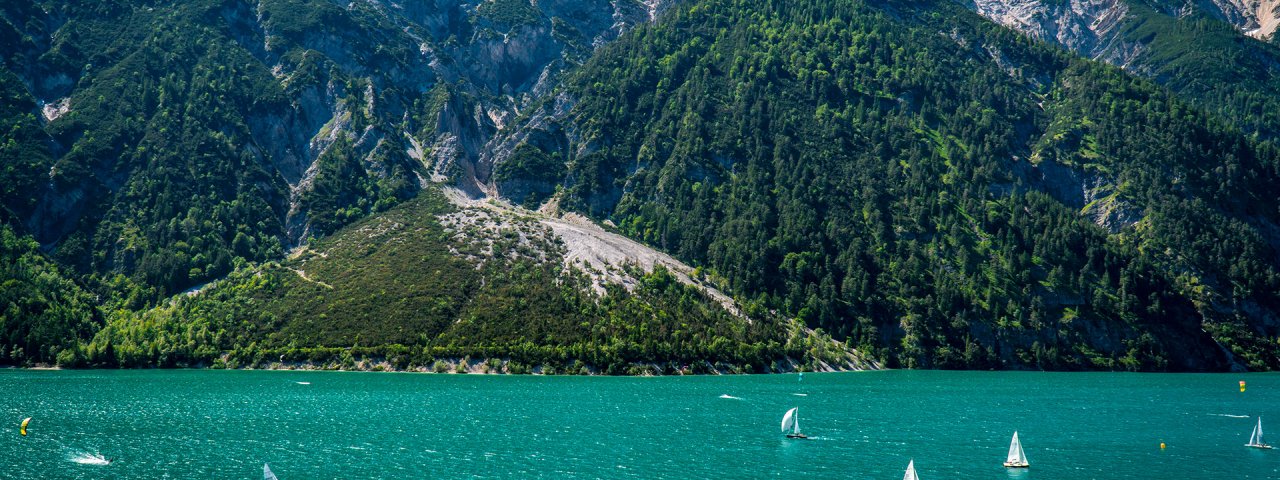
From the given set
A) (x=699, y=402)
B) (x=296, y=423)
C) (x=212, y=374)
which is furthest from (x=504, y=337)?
(x=296, y=423)

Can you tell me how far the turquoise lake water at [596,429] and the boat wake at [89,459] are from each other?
0.98ft

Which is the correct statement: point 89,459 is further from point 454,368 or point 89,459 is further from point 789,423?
point 454,368

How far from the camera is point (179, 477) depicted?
72.7m

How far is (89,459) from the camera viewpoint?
78.4 m

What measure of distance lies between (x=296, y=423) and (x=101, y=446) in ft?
73.9

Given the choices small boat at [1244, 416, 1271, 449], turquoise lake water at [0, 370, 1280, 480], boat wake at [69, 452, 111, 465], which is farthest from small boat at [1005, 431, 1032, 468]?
boat wake at [69, 452, 111, 465]

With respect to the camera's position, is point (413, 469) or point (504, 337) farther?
point (504, 337)

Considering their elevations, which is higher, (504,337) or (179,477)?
(504,337)

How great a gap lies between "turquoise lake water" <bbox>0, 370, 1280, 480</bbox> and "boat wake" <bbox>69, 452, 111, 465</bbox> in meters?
0.30

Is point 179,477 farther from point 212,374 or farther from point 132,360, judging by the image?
point 132,360

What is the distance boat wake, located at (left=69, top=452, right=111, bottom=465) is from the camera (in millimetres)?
77562

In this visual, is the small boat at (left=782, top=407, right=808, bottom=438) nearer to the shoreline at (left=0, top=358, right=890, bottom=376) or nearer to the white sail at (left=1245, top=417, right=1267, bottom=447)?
the white sail at (left=1245, top=417, right=1267, bottom=447)

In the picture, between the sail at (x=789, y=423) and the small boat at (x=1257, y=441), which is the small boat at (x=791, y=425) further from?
the small boat at (x=1257, y=441)

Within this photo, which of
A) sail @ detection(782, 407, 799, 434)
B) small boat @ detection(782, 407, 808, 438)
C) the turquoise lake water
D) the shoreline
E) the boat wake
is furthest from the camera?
the shoreline
